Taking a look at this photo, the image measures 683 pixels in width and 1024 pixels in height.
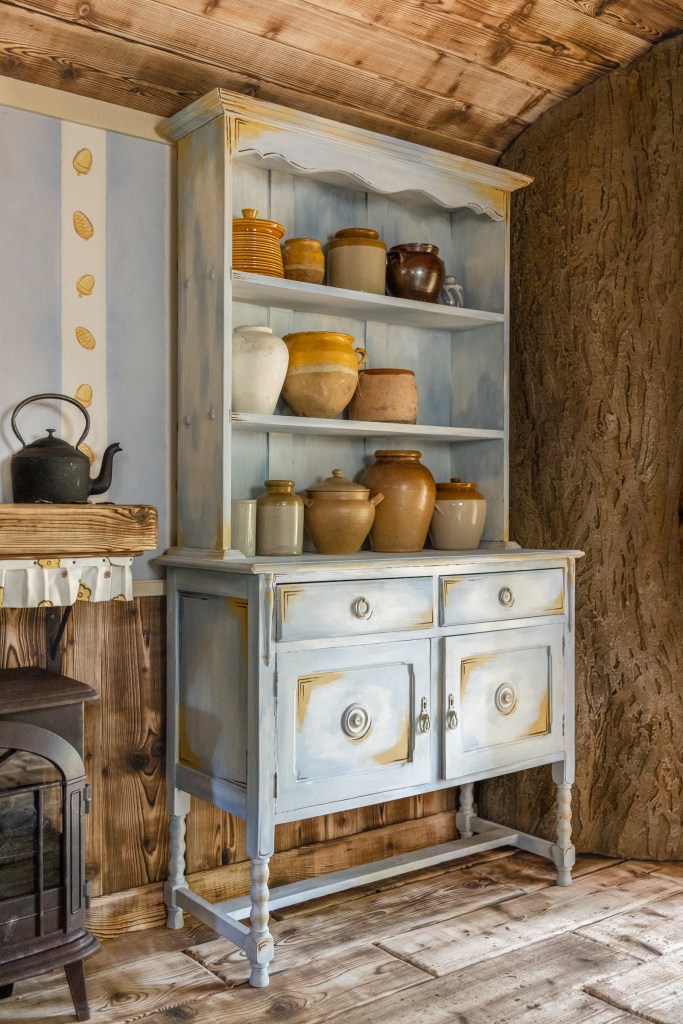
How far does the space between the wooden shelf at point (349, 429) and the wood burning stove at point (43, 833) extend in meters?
0.80

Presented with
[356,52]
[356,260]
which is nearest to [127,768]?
[356,260]

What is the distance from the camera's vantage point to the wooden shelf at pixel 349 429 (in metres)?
2.39

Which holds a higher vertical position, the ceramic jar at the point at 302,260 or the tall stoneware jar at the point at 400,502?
the ceramic jar at the point at 302,260

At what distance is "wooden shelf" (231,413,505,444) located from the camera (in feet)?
7.85

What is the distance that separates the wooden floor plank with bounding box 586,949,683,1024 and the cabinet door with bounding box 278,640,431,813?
2.09 feet

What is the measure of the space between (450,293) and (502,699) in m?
1.23

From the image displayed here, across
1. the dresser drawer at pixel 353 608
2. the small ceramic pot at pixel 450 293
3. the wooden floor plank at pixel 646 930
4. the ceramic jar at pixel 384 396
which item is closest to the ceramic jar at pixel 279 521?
the dresser drawer at pixel 353 608

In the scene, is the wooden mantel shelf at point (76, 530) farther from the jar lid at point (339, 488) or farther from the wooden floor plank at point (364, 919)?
the wooden floor plank at point (364, 919)

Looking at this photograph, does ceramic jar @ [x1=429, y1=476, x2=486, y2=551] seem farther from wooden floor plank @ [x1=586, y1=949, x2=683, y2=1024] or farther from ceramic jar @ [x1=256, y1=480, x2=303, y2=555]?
wooden floor plank @ [x1=586, y1=949, x2=683, y2=1024]

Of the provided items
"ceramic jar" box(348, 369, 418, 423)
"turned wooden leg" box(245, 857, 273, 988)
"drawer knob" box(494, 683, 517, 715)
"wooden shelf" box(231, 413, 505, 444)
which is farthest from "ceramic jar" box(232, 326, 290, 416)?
"turned wooden leg" box(245, 857, 273, 988)

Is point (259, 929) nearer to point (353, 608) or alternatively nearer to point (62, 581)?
point (353, 608)

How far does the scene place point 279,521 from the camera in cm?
248

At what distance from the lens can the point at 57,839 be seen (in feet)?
6.31

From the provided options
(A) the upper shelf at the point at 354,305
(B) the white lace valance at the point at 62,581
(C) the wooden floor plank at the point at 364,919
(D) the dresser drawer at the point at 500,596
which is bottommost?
(C) the wooden floor plank at the point at 364,919
